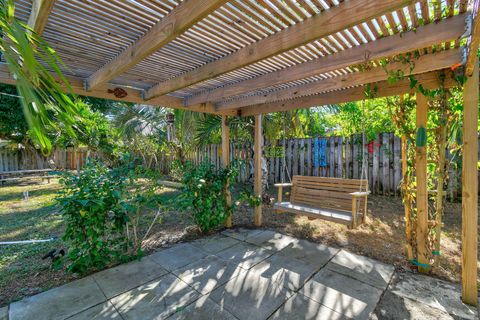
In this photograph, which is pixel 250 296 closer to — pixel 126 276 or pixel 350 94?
pixel 126 276

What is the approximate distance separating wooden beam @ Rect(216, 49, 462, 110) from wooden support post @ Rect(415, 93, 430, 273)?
48 cm

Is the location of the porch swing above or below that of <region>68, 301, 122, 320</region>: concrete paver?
above

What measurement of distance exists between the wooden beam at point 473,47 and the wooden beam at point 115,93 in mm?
2797

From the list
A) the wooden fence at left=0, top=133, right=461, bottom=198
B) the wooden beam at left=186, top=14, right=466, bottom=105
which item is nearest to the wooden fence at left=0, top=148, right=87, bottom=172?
the wooden fence at left=0, top=133, right=461, bottom=198

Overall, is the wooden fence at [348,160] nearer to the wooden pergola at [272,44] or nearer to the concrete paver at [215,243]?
the concrete paver at [215,243]

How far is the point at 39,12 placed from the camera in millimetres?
1294

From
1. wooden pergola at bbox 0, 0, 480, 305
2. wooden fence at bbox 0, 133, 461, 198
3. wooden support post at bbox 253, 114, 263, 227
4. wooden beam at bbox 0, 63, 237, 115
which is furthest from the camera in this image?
wooden fence at bbox 0, 133, 461, 198

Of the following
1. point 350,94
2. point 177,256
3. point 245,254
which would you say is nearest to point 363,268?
point 245,254

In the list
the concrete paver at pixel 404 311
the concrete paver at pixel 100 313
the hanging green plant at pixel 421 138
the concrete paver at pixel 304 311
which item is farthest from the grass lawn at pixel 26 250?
the hanging green plant at pixel 421 138

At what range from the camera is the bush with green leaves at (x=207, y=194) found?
334 centimetres

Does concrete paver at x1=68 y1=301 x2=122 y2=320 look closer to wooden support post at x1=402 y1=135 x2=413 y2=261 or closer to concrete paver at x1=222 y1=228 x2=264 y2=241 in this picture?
concrete paver at x1=222 y1=228 x2=264 y2=241

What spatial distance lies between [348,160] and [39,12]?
6.21m

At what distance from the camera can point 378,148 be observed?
5605 millimetres

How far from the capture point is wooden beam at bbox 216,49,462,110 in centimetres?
184
